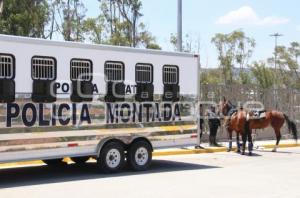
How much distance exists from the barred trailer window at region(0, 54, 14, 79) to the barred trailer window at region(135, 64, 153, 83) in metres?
3.49

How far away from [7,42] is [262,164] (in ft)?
27.2

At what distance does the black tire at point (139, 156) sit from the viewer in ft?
47.8

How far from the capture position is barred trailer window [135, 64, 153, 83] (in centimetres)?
1451

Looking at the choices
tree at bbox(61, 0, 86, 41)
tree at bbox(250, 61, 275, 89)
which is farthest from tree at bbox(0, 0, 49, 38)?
tree at bbox(250, 61, 275, 89)

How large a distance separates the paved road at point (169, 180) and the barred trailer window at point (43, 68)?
7.53ft

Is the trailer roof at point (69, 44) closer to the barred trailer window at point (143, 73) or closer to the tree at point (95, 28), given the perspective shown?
the barred trailer window at point (143, 73)

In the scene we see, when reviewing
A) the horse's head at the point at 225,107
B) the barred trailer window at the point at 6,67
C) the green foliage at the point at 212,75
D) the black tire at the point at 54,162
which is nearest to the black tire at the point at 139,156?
the black tire at the point at 54,162

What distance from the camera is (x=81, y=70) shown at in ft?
44.0

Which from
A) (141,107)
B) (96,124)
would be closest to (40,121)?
Result: (96,124)

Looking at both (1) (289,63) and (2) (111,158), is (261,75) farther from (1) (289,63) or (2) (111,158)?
(2) (111,158)

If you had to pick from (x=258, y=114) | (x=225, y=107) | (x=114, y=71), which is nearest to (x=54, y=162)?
(x=114, y=71)

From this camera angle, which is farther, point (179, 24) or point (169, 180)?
point (179, 24)

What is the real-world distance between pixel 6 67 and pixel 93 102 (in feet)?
7.98

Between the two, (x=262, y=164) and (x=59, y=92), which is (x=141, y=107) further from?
(x=262, y=164)
